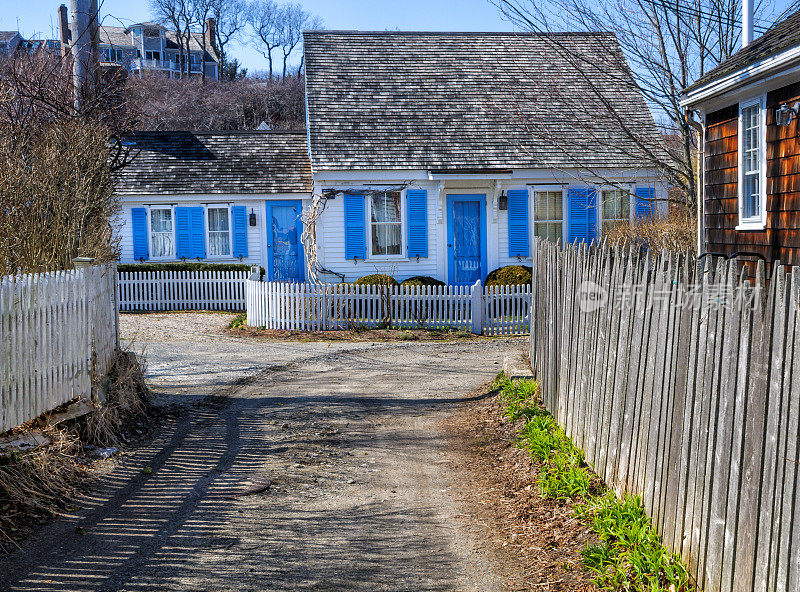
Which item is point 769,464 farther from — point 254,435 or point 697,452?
point 254,435

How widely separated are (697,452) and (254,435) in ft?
16.8

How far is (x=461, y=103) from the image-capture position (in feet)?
68.9

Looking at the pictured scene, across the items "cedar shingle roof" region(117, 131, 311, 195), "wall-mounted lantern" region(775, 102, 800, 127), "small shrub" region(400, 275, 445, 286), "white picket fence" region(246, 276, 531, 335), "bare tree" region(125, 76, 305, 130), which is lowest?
"white picket fence" region(246, 276, 531, 335)

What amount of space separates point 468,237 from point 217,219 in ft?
22.5

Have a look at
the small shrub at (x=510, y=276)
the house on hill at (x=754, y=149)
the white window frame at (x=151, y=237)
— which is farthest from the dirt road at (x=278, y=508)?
the white window frame at (x=151, y=237)

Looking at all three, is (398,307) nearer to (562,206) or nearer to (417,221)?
(417,221)

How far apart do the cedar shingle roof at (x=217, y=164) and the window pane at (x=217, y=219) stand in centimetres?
63

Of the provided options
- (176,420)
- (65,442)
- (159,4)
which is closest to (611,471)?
(65,442)

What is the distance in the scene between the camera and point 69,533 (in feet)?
17.5

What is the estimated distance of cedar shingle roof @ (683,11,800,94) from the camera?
9.54 meters

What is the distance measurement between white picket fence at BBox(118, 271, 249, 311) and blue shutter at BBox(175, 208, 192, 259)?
4.28 ft

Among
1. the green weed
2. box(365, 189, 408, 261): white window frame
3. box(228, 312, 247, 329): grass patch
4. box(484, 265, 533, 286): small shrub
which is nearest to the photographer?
the green weed

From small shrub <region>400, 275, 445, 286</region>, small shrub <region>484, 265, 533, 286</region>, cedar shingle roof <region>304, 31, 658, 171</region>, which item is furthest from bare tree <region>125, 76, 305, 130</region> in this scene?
small shrub <region>484, 265, 533, 286</region>

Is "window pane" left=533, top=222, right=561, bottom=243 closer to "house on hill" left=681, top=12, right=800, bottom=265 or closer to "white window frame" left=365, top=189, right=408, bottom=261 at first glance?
"white window frame" left=365, top=189, right=408, bottom=261
